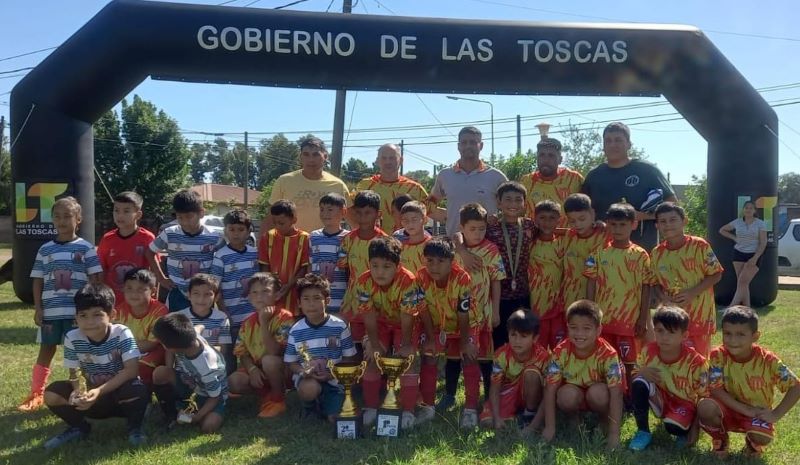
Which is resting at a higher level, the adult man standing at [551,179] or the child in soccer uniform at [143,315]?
the adult man standing at [551,179]

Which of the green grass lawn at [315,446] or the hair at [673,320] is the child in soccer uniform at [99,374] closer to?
the green grass lawn at [315,446]

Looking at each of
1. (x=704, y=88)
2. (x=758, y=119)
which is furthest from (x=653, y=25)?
(x=758, y=119)

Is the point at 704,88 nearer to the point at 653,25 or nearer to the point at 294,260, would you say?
the point at 653,25

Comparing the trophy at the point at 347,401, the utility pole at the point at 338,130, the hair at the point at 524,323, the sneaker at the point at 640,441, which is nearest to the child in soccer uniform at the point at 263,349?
the trophy at the point at 347,401

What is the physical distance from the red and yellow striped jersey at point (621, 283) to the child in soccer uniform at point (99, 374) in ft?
10.3

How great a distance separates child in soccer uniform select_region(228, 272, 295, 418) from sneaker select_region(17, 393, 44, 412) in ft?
4.73

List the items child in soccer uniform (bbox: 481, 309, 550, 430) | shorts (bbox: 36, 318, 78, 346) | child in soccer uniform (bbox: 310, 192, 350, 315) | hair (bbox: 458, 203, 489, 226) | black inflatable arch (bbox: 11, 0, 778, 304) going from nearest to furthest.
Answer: child in soccer uniform (bbox: 481, 309, 550, 430) → hair (bbox: 458, 203, 489, 226) → shorts (bbox: 36, 318, 78, 346) → child in soccer uniform (bbox: 310, 192, 350, 315) → black inflatable arch (bbox: 11, 0, 778, 304)

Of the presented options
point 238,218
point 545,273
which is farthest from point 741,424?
point 238,218

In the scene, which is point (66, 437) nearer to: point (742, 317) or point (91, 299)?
point (91, 299)

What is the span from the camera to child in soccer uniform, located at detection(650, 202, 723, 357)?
4625 mm

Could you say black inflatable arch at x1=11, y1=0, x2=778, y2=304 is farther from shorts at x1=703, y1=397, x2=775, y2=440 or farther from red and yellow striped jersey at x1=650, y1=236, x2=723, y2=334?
shorts at x1=703, y1=397, x2=775, y2=440

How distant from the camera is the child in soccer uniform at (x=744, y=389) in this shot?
373 centimetres

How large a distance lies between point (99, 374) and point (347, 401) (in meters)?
1.59

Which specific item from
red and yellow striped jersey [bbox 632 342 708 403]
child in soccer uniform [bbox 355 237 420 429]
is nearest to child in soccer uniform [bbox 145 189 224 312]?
child in soccer uniform [bbox 355 237 420 429]
